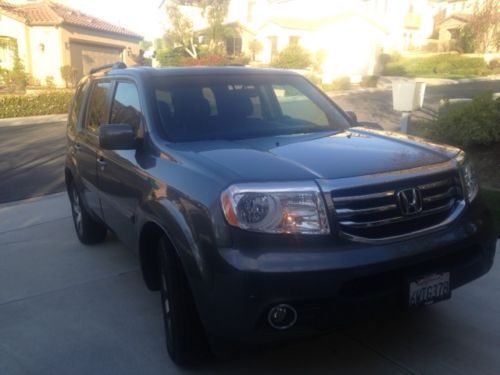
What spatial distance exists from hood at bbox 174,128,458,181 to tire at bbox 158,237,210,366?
0.65 m

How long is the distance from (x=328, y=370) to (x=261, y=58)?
113 feet

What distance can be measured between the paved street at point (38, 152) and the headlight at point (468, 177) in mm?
6264

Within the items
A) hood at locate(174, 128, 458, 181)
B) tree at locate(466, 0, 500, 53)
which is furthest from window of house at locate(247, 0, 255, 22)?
hood at locate(174, 128, 458, 181)

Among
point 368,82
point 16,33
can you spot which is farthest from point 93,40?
point 368,82

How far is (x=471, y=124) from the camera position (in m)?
7.66

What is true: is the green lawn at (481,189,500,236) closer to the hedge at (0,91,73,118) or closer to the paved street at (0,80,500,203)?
the paved street at (0,80,500,203)

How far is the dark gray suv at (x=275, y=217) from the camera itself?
2.49 metres

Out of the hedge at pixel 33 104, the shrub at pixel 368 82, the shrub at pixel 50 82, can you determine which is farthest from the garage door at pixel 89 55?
the shrub at pixel 368 82

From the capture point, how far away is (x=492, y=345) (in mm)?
3277

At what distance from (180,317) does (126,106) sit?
190 cm

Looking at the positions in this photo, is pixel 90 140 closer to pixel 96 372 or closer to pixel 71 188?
pixel 71 188

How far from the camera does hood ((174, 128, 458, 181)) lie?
270 centimetres

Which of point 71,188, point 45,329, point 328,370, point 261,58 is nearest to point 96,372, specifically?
point 45,329

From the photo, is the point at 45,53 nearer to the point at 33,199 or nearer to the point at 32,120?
the point at 32,120
